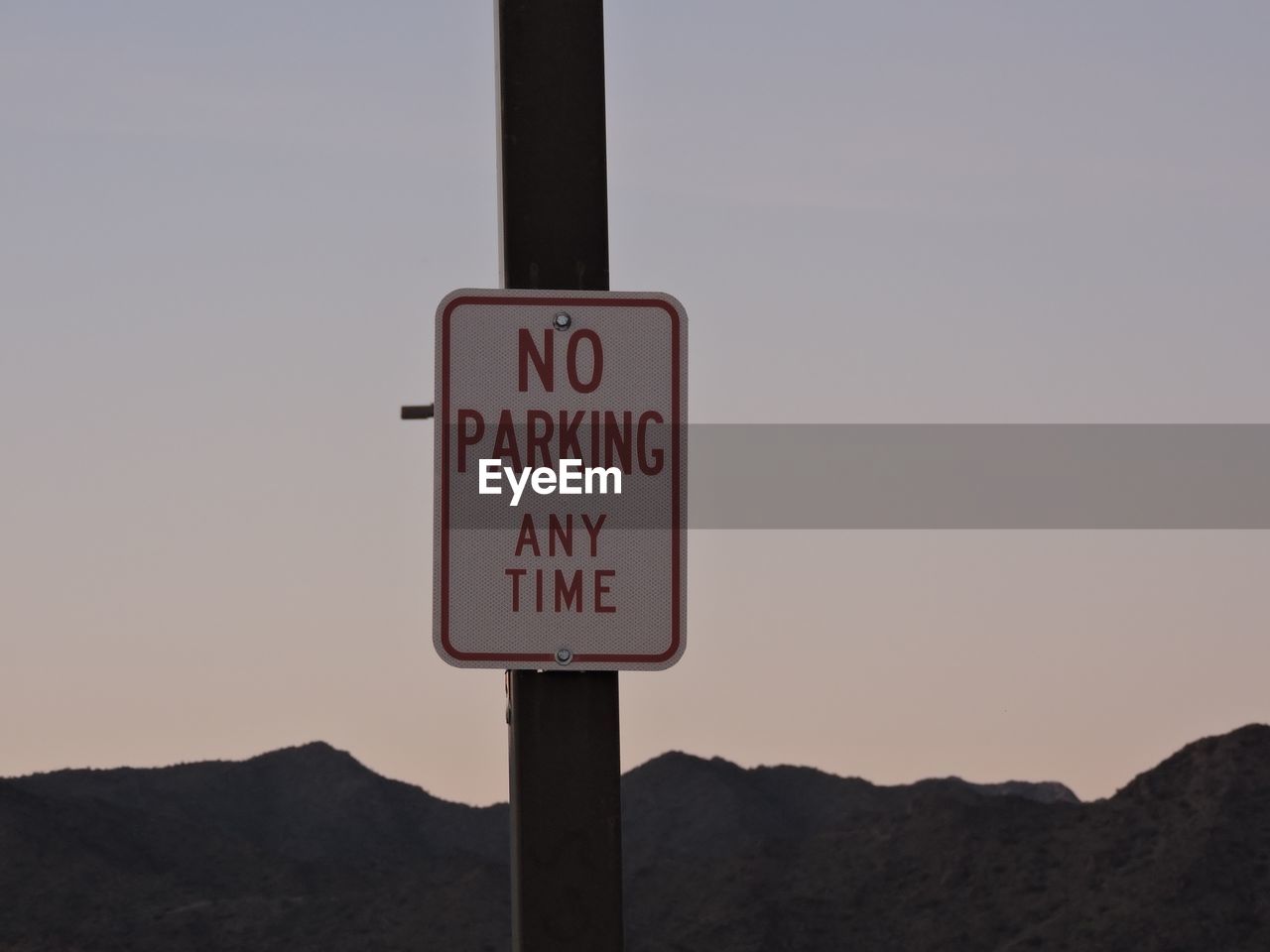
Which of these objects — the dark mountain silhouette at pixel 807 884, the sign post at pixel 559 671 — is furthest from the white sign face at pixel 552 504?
the dark mountain silhouette at pixel 807 884

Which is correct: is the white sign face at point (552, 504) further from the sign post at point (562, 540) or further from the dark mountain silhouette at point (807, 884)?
the dark mountain silhouette at point (807, 884)

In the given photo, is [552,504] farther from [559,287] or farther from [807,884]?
[807,884]

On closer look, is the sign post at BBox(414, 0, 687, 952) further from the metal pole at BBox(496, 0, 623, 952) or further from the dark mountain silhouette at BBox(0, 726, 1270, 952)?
the dark mountain silhouette at BBox(0, 726, 1270, 952)

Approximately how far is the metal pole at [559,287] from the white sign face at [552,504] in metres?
0.15

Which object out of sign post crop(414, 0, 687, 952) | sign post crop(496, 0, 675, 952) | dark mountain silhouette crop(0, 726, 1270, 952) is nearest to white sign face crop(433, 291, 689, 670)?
sign post crop(414, 0, 687, 952)

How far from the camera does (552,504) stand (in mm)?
4922

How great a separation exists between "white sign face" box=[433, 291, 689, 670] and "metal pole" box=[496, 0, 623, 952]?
0.49ft

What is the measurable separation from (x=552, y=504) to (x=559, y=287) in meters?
0.57

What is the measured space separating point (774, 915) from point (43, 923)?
22.1 metres

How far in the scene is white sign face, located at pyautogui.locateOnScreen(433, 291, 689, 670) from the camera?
16.2ft

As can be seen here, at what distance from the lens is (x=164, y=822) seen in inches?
3086

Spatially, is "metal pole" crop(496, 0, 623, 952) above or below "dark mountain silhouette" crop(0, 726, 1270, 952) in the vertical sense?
above

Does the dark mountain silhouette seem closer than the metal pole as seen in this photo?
No

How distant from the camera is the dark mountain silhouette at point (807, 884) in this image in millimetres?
59750
